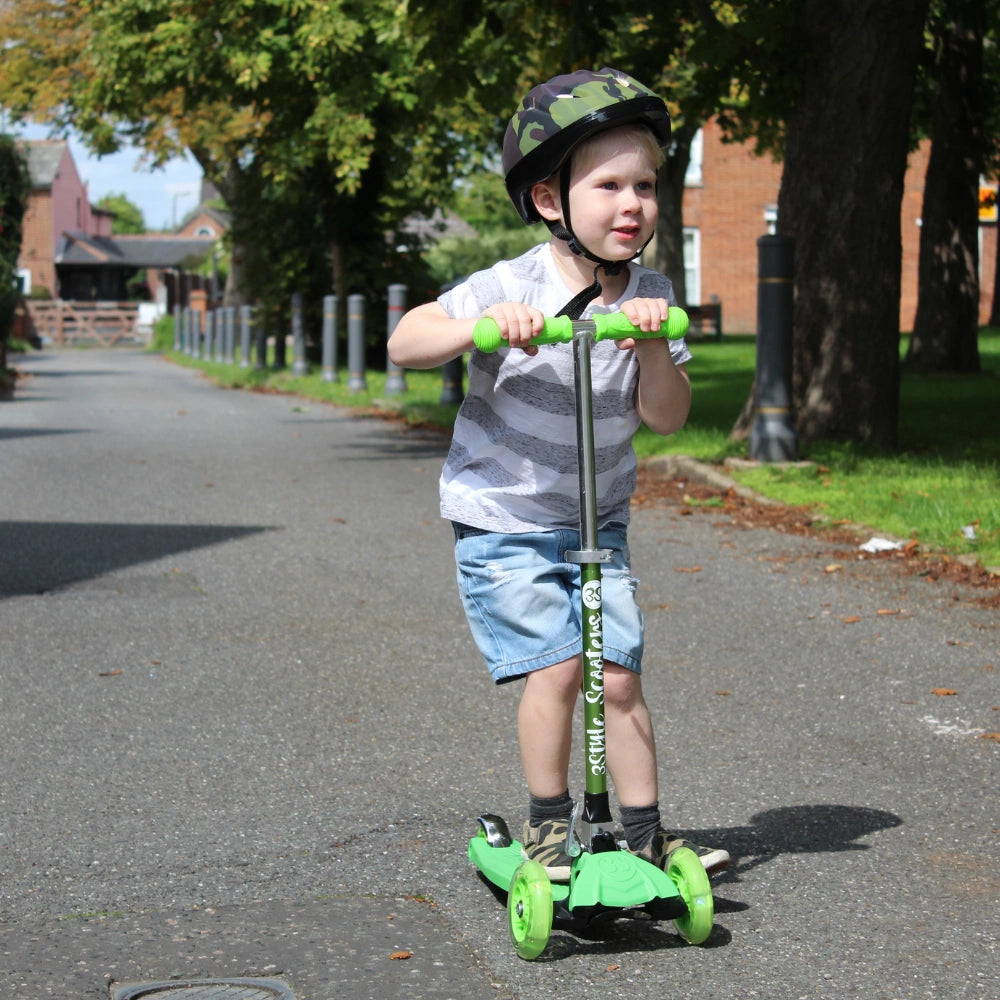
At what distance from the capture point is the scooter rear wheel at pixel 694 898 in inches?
119

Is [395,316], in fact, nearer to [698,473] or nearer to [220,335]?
[698,473]

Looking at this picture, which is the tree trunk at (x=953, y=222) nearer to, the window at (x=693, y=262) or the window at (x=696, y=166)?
the window at (x=696, y=166)

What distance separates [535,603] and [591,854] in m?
0.51

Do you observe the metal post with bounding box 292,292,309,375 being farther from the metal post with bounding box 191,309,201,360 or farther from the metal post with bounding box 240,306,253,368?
the metal post with bounding box 191,309,201,360

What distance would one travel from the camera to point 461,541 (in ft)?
11.0

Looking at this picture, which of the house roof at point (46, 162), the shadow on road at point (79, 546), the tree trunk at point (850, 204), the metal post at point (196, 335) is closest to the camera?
the shadow on road at point (79, 546)

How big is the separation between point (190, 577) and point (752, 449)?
454 centimetres

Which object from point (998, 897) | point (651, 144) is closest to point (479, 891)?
point (998, 897)

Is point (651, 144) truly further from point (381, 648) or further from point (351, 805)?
point (381, 648)

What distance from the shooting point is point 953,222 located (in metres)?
21.3

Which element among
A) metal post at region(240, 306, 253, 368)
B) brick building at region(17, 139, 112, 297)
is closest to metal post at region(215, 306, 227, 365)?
metal post at region(240, 306, 253, 368)

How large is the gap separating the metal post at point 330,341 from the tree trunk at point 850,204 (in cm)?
1323

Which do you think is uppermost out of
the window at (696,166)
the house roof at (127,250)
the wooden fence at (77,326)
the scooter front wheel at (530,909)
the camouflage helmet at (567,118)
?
the house roof at (127,250)

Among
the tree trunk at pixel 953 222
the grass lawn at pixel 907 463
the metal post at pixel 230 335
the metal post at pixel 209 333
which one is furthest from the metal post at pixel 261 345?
the tree trunk at pixel 953 222
